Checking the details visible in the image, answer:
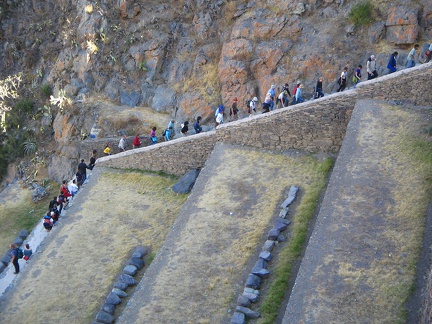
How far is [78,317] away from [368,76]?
13285 mm

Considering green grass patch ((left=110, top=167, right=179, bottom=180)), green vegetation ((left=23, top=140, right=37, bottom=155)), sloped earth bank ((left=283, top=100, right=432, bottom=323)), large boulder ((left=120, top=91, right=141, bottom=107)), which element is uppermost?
large boulder ((left=120, top=91, right=141, bottom=107))

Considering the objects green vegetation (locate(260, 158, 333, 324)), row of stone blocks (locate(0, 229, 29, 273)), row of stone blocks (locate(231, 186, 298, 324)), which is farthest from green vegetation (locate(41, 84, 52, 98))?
row of stone blocks (locate(231, 186, 298, 324))

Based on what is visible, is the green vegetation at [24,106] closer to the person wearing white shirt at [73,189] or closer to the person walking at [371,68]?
the person wearing white shirt at [73,189]

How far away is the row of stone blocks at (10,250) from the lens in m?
19.9

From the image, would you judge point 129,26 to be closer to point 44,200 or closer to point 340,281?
point 44,200

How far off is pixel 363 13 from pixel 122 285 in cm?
1572

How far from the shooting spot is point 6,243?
22.6 metres

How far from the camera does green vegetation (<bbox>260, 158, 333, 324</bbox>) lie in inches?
494

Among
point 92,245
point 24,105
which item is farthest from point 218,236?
point 24,105

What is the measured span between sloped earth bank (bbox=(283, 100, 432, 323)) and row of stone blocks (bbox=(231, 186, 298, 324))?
1.42m

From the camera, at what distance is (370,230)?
41.3 feet

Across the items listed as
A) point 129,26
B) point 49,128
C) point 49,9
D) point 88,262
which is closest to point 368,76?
point 88,262

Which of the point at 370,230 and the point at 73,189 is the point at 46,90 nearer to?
the point at 73,189

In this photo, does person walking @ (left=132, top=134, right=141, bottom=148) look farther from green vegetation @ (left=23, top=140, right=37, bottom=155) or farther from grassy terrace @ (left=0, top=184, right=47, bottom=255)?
green vegetation @ (left=23, top=140, right=37, bottom=155)
